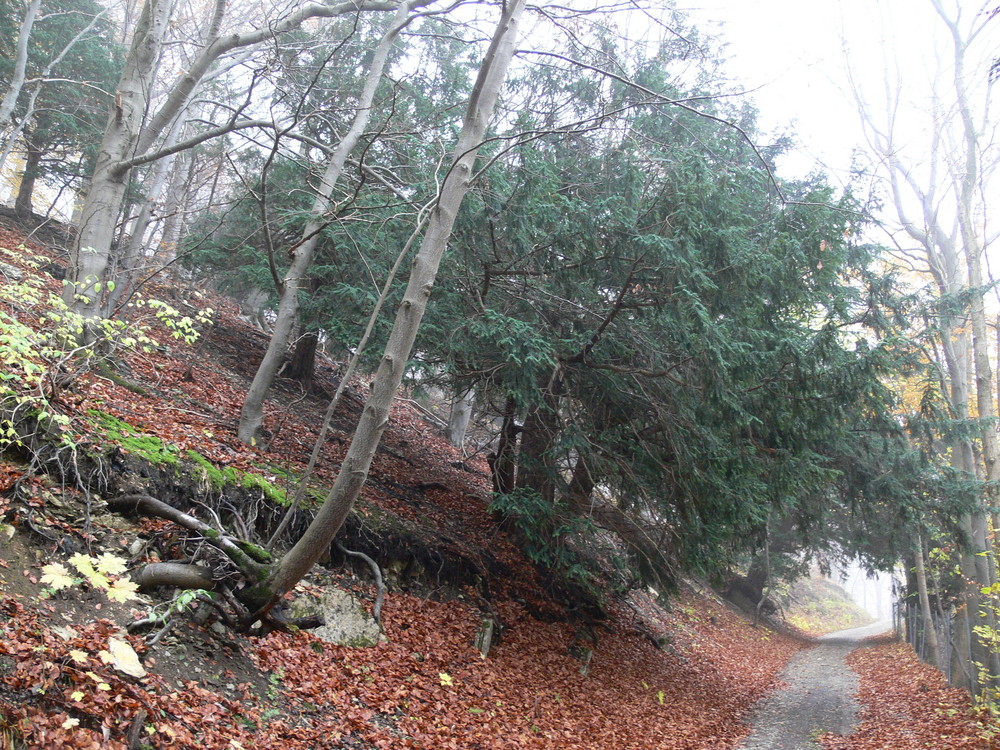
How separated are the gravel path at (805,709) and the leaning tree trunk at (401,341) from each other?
6.73 meters

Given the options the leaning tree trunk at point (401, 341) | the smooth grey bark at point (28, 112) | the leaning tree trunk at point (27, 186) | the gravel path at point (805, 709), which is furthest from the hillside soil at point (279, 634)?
the smooth grey bark at point (28, 112)

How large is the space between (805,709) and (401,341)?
34.9 ft

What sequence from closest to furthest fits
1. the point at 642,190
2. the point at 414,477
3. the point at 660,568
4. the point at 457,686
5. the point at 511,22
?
the point at 511,22 < the point at 457,686 < the point at 642,190 < the point at 660,568 < the point at 414,477

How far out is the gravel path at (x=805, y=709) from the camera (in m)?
8.59

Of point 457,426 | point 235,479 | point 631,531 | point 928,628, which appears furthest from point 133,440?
point 928,628

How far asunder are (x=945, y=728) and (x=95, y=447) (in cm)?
1171

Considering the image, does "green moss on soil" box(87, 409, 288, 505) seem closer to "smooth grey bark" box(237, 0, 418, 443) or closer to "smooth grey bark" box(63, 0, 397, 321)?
"smooth grey bark" box(63, 0, 397, 321)

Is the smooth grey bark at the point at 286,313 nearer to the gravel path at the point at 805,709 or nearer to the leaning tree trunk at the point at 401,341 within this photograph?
the leaning tree trunk at the point at 401,341

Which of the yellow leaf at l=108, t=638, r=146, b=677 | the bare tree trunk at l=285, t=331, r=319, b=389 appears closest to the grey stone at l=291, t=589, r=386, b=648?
the yellow leaf at l=108, t=638, r=146, b=677

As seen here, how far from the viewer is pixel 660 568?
8.92 meters

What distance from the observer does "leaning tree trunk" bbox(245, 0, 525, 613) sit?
412cm

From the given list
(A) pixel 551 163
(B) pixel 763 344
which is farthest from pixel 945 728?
(A) pixel 551 163

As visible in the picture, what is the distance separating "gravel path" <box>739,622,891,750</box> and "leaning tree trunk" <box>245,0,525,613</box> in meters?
6.73

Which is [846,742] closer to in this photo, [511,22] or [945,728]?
[945,728]
